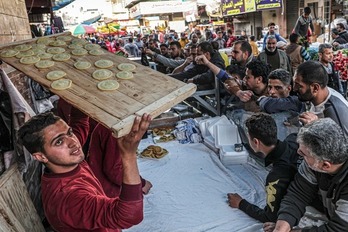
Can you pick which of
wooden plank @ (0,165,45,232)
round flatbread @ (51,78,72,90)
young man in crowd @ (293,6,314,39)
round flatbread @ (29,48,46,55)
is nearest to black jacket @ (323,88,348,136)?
round flatbread @ (51,78,72,90)

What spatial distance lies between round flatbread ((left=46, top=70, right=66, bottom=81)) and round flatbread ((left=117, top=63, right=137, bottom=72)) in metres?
0.34

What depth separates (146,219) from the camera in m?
2.35

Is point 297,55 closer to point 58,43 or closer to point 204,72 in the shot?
point 204,72

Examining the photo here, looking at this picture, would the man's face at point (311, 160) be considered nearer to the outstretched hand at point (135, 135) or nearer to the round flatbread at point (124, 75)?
the outstretched hand at point (135, 135)

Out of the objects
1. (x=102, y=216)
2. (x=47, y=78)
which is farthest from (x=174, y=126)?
(x=102, y=216)

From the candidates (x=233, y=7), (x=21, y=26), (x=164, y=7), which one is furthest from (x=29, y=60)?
(x=164, y=7)

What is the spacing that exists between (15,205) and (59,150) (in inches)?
34.3

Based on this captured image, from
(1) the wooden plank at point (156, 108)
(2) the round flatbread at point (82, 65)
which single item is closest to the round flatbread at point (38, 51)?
(2) the round flatbread at point (82, 65)

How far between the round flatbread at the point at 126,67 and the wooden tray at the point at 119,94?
0.09 feet

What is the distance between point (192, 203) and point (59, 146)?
1417 mm

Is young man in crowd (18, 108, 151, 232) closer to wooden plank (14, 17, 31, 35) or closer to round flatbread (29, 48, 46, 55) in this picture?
round flatbread (29, 48, 46, 55)

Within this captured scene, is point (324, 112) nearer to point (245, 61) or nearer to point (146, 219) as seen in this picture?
point (146, 219)

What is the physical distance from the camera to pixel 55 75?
1.63 meters

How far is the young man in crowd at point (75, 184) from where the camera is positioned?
1.17 metres
